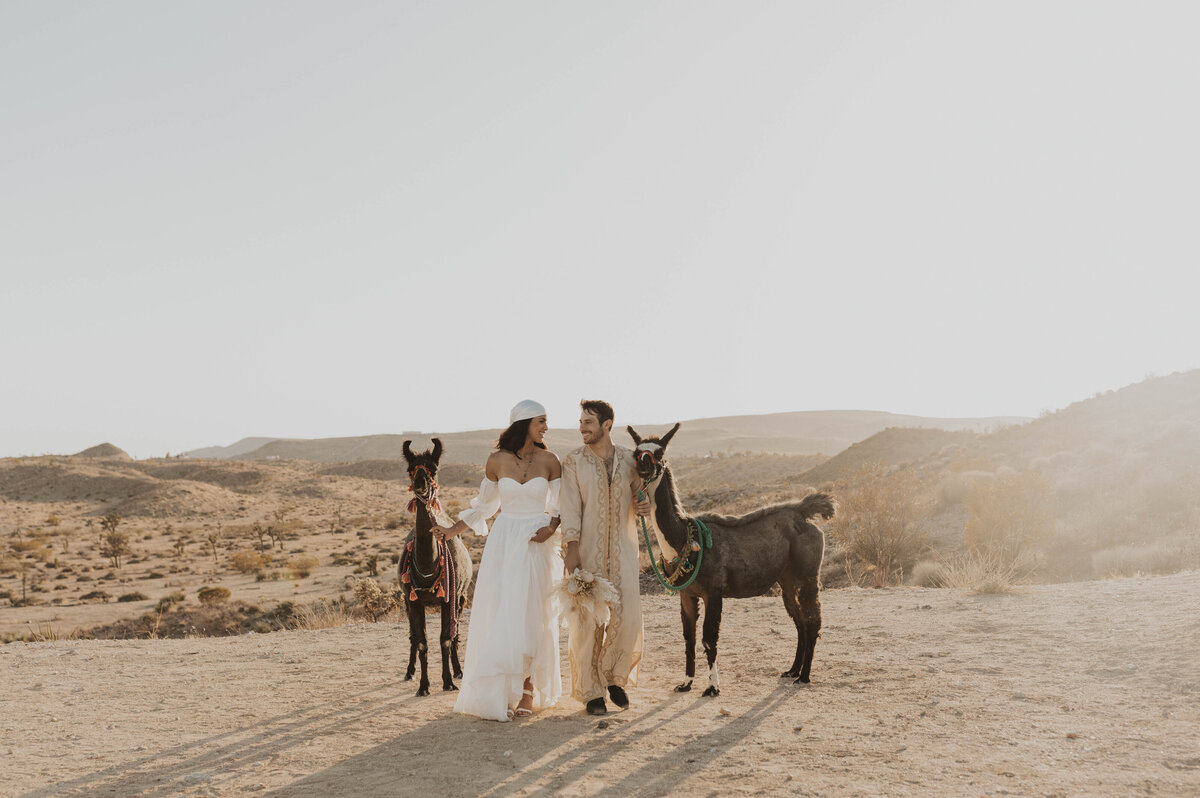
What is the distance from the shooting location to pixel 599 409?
7227 mm

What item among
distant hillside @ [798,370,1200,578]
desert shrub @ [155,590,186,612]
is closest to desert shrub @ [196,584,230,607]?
desert shrub @ [155,590,186,612]

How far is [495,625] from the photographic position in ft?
22.9

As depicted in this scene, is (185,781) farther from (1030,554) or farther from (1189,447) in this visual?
(1189,447)

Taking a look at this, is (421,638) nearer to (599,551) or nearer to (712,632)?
(599,551)

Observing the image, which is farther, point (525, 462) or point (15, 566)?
point (15, 566)

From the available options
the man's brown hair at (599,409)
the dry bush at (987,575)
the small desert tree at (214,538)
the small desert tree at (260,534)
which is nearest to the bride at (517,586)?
the man's brown hair at (599,409)

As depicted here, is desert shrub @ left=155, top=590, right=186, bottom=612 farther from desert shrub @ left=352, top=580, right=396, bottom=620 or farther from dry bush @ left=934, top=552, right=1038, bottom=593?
dry bush @ left=934, top=552, right=1038, bottom=593

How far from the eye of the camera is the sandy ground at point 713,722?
5.69m

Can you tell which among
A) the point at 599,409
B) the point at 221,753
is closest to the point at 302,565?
the point at 221,753

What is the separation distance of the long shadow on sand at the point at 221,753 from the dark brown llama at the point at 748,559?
2.96 meters

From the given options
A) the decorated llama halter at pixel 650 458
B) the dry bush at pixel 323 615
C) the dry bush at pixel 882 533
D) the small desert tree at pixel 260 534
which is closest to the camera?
the decorated llama halter at pixel 650 458

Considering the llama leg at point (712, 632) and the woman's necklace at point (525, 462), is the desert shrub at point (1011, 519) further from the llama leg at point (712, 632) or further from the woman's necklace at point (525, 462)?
the woman's necklace at point (525, 462)

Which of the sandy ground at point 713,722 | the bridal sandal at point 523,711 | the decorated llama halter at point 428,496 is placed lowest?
the sandy ground at point 713,722

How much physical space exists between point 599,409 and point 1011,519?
48.4 ft
